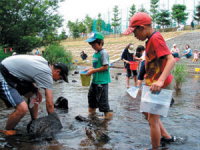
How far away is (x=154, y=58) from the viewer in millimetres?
2863

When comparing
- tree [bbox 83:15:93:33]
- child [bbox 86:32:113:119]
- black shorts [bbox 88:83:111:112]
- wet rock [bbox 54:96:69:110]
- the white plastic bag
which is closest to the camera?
the white plastic bag

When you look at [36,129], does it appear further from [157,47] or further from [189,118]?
[189,118]

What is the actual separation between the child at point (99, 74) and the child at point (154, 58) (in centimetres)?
148

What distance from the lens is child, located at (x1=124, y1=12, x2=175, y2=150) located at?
2.69 metres

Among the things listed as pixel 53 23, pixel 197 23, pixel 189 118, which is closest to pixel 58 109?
pixel 189 118

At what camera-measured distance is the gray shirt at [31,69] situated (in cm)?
345

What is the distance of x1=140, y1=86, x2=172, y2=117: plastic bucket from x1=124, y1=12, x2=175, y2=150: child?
10 centimetres

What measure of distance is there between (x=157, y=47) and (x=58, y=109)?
11.2 ft

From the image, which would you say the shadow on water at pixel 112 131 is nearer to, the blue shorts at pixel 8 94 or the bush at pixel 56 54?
the blue shorts at pixel 8 94

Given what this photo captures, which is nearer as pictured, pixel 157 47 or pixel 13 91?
pixel 157 47

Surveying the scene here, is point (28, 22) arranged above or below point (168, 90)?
above

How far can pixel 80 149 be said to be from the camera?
3.29 m

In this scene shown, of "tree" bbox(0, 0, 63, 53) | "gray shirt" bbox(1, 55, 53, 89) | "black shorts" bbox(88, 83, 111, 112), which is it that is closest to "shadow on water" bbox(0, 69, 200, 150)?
"black shorts" bbox(88, 83, 111, 112)

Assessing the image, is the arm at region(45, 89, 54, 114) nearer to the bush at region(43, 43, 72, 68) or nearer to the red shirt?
the red shirt
